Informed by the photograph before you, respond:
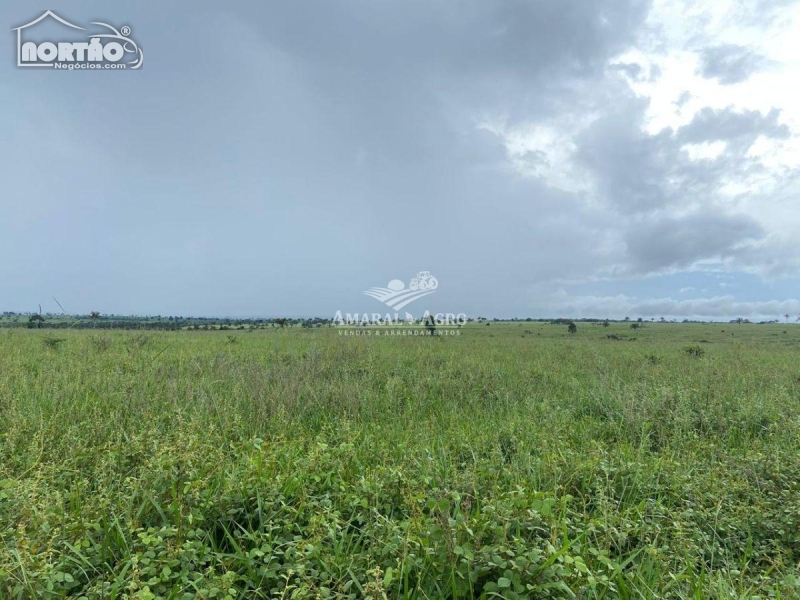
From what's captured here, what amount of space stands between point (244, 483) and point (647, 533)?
9.97 ft

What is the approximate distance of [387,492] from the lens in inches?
109

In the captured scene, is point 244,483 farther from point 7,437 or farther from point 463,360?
point 463,360

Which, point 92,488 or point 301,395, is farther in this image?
point 301,395

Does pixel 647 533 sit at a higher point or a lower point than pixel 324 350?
lower

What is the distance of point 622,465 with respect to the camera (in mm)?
3340

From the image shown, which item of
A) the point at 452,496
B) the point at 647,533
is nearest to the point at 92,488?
the point at 452,496

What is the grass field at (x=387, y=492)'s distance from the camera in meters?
1.95

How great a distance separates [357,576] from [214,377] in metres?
5.34

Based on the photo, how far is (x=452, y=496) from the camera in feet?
8.13

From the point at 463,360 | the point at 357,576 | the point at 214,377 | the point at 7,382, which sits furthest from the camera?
the point at 463,360

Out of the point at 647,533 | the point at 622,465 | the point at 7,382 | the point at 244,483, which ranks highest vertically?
the point at 7,382

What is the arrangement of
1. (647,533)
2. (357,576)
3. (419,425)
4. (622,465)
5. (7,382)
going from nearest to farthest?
(357,576)
(647,533)
(622,465)
(419,425)
(7,382)

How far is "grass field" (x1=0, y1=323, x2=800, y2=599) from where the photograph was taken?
195 cm

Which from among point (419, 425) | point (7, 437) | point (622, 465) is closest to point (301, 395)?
point (419, 425)
